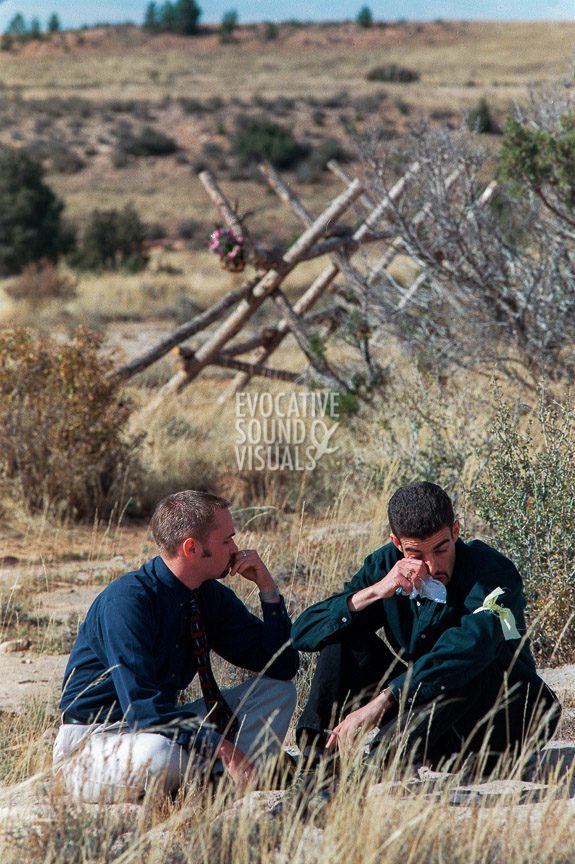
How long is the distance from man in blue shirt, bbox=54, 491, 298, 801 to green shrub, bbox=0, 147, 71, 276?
20.5 m

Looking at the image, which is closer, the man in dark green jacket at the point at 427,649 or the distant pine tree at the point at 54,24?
the man in dark green jacket at the point at 427,649

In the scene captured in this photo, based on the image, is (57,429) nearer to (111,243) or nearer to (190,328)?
(190,328)

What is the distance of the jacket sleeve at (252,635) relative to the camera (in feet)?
11.9

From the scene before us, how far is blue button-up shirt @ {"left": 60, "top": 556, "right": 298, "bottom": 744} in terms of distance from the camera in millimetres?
3195

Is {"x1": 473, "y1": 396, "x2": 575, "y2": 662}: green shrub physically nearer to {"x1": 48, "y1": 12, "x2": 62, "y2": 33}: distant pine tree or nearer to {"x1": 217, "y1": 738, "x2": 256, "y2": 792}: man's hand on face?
{"x1": 217, "y1": 738, "x2": 256, "y2": 792}: man's hand on face

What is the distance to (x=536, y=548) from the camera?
15.4 ft

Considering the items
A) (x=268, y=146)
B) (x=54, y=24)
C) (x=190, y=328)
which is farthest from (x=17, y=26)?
(x=190, y=328)

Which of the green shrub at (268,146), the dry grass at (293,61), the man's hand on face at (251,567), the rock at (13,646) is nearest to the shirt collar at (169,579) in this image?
the man's hand on face at (251,567)

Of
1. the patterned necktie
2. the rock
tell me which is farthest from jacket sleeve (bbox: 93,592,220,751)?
the rock

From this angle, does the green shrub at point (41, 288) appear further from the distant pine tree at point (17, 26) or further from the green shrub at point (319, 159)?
the distant pine tree at point (17, 26)

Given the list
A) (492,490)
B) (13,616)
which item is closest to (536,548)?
(492,490)

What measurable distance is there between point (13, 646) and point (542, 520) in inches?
93.8

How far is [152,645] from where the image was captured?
3336 millimetres

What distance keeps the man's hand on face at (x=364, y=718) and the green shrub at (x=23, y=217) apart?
20846mm
